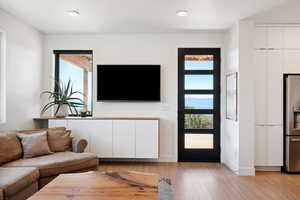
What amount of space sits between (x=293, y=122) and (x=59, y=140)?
3865mm

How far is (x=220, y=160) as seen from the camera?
5059 mm

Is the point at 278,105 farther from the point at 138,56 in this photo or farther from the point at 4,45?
the point at 4,45

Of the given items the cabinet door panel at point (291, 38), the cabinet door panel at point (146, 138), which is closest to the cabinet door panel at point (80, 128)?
the cabinet door panel at point (146, 138)

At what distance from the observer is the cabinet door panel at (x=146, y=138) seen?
474cm

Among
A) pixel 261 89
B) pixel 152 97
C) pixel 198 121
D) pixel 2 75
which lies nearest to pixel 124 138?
pixel 152 97

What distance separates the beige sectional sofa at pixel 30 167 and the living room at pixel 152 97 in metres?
0.01

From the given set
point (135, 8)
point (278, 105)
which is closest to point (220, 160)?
point (278, 105)

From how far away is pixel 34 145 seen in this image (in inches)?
143

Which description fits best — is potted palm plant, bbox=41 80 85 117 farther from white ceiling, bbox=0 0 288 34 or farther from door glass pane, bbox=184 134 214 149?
door glass pane, bbox=184 134 214 149

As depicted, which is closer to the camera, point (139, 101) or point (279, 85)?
point (279, 85)

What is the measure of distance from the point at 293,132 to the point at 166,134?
2242 millimetres

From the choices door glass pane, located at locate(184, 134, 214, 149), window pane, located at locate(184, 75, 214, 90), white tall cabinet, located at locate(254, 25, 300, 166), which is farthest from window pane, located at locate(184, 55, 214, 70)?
door glass pane, located at locate(184, 134, 214, 149)

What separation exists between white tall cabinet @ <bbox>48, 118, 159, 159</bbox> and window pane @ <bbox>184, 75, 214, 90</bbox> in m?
1.02

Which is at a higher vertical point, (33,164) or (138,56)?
(138,56)
